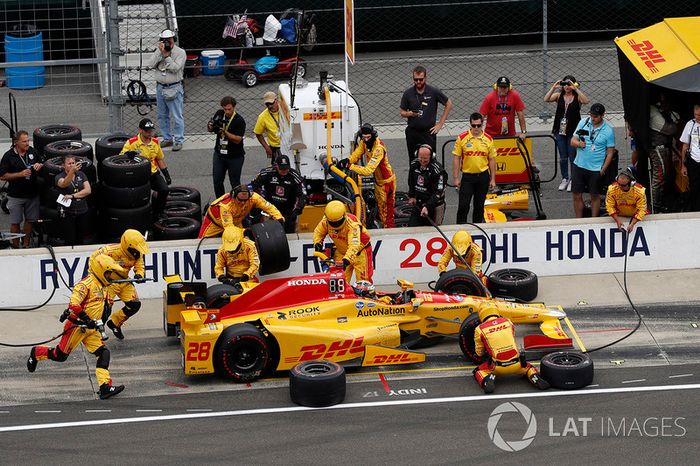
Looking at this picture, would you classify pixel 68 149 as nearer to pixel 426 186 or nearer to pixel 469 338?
pixel 426 186

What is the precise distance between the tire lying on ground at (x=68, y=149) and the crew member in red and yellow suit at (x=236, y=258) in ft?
11.2

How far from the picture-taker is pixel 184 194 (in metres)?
19.5

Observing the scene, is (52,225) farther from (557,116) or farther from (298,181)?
(557,116)

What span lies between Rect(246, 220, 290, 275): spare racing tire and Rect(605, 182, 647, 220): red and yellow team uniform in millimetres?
4208

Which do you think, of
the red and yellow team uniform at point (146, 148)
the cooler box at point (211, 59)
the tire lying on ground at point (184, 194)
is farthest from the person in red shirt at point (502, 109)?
the cooler box at point (211, 59)

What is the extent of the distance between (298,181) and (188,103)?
249 inches

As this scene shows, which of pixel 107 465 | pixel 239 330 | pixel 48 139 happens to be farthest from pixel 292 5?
pixel 107 465

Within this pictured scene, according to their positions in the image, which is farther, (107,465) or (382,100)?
(382,100)

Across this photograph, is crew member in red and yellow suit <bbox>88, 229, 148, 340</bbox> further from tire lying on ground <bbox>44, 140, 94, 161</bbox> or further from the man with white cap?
the man with white cap

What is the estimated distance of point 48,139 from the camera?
65.4 feet

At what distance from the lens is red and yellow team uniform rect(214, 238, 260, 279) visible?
16.4m

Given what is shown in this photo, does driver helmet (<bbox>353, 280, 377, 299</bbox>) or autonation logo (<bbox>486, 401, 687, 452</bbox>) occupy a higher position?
driver helmet (<bbox>353, 280, 377, 299</bbox>)

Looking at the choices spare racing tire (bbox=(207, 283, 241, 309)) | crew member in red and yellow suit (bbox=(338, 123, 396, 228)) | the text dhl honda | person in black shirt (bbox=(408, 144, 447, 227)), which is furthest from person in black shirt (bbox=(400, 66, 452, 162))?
spare racing tire (bbox=(207, 283, 241, 309))

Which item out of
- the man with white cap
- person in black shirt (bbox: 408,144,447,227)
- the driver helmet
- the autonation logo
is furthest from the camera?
the man with white cap
